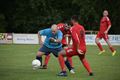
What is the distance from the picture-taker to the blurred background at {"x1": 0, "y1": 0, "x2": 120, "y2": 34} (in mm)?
53391

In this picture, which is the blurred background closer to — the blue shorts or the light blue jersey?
the blue shorts

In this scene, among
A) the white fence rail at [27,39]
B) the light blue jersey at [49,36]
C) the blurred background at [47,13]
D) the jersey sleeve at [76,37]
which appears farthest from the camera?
the blurred background at [47,13]

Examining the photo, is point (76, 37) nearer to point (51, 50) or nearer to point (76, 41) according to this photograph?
point (76, 41)

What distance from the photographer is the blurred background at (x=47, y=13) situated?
53.4m

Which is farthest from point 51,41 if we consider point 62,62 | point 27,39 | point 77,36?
point 27,39

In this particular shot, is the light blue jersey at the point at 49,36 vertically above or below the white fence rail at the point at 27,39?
below

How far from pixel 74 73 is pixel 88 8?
38434 millimetres

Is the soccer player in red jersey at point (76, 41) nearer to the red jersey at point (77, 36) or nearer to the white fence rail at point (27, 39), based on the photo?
the red jersey at point (77, 36)

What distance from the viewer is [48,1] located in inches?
2218

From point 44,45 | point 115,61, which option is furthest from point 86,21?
point 44,45

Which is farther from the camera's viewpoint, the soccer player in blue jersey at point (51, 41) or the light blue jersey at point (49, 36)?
the light blue jersey at point (49, 36)

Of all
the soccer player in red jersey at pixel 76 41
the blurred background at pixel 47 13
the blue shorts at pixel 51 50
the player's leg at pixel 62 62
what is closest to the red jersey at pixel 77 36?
the soccer player in red jersey at pixel 76 41

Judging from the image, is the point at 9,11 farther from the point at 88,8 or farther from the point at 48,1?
the point at 88,8

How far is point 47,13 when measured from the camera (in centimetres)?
5597
